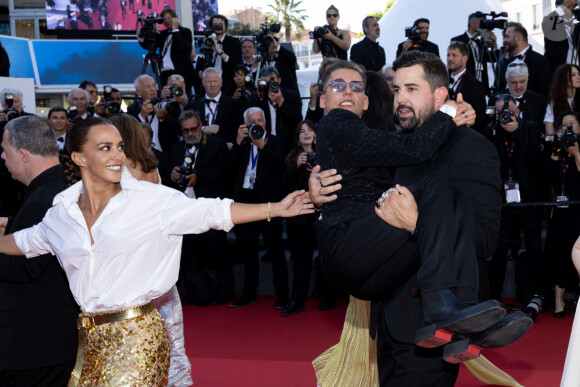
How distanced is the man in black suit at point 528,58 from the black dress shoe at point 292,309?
3.26m

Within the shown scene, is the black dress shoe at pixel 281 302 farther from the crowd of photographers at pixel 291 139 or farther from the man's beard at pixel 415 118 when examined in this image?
the man's beard at pixel 415 118

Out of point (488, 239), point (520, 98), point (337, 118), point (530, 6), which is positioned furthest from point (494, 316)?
point (530, 6)

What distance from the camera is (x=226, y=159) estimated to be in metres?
7.45

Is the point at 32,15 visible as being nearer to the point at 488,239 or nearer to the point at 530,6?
the point at 530,6

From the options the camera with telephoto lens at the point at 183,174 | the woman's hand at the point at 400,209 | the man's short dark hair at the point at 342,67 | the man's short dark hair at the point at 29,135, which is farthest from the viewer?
the camera with telephoto lens at the point at 183,174

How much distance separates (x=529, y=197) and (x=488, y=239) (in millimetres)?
4318

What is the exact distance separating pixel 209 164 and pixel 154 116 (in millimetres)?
1123

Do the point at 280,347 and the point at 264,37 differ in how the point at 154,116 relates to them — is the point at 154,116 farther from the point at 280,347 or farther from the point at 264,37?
the point at 280,347

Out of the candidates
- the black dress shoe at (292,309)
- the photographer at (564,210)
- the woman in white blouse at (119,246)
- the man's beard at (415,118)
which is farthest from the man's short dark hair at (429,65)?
the black dress shoe at (292,309)

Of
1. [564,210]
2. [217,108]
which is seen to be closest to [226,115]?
[217,108]

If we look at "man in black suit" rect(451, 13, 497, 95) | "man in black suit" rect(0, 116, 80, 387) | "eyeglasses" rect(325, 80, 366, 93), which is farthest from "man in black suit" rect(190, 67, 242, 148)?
"eyeglasses" rect(325, 80, 366, 93)

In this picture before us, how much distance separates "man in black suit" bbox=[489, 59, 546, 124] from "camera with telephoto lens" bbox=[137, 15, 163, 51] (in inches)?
163

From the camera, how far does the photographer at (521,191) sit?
261 inches

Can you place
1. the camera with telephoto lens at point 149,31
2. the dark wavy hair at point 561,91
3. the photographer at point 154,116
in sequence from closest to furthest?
1. the dark wavy hair at point 561,91
2. the photographer at point 154,116
3. the camera with telephoto lens at point 149,31
